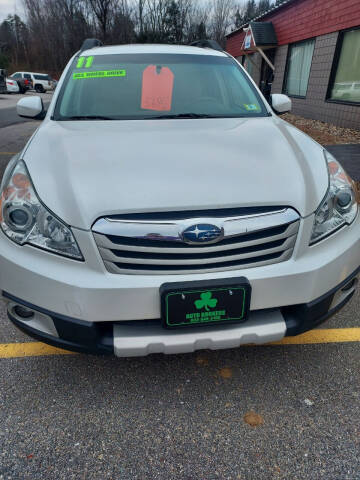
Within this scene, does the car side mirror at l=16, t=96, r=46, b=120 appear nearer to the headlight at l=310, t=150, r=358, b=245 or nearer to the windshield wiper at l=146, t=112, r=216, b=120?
the windshield wiper at l=146, t=112, r=216, b=120

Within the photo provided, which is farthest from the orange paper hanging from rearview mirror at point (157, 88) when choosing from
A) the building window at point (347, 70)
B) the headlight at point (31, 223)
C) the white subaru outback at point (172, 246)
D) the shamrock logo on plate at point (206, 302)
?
the building window at point (347, 70)

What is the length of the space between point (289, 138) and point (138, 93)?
113 centimetres

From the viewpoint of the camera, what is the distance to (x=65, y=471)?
1415mm

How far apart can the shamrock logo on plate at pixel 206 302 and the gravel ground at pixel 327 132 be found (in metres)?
6.98

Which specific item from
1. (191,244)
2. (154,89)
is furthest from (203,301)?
(154,89)

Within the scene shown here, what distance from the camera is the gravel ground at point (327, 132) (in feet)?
26.0

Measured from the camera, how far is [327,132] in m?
9.19

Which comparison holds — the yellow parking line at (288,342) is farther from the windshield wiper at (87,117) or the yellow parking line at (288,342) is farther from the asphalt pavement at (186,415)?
the windshield wiper at (87,117)

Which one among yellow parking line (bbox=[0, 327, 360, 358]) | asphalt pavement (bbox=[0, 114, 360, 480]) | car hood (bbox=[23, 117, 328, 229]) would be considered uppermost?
car hood (bbox=[23, 117, 328, 229])

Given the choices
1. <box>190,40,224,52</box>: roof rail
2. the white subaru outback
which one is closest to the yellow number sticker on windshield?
the white subaru outback

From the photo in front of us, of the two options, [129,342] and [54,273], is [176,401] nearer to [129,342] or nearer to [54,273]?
[129,342]

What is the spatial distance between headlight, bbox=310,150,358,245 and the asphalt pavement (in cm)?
80

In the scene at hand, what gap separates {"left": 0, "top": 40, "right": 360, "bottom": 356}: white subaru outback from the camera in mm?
1441

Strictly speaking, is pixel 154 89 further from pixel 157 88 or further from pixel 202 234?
pixel 202 234
